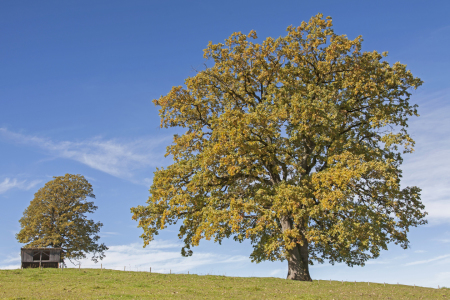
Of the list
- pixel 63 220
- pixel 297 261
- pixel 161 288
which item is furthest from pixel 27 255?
pixel 297 261

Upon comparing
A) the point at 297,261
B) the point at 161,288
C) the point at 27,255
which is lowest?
the point at 161,288

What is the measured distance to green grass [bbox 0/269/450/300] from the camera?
19094mm

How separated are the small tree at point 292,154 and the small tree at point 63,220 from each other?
18930 millimetres

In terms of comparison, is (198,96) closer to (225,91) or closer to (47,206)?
(225,91)

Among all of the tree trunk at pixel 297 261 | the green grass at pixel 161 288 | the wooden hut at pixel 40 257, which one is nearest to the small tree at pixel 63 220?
the wooden hut at pixel 40 257

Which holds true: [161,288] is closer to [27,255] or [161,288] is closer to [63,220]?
[27,255]

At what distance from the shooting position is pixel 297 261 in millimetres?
27766

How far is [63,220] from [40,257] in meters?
10.2

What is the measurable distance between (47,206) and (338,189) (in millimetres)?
35068

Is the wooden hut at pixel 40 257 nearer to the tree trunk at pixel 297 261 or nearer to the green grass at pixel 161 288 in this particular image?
the green grass at pixel 161 288

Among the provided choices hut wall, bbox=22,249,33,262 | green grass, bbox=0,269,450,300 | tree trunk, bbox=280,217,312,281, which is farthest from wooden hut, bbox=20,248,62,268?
tree trunk, bbox=280,217,312,281

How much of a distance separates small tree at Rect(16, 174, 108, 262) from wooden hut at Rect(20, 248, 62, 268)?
283 inches

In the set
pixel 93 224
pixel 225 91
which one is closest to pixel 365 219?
pixel 225 91

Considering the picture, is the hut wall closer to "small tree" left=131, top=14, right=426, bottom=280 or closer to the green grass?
the green grass
